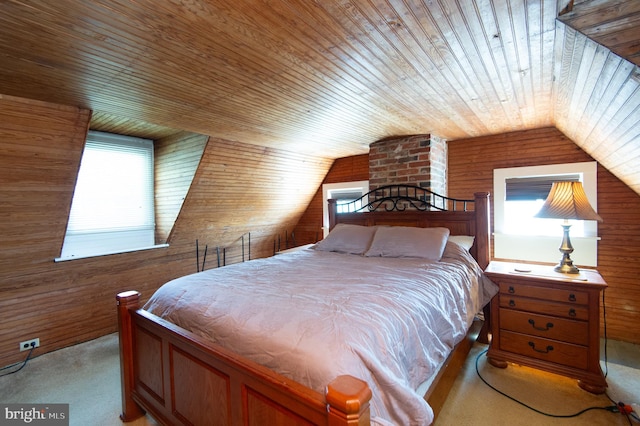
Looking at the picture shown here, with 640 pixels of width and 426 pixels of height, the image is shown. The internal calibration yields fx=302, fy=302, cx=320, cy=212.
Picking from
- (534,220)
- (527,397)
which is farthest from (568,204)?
(527,397)

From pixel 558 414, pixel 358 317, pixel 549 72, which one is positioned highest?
pixel 549 72

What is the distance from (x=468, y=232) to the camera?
306 centimetres

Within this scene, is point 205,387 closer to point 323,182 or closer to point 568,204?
point 568,204

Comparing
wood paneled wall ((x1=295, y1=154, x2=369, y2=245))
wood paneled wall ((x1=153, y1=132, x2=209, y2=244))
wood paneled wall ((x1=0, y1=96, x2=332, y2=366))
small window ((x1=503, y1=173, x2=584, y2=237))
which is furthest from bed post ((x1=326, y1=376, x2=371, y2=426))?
wood paneled wall ((x1=295, y1=154, x2=369, y2=245))

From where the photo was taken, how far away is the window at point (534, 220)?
10.1 ft

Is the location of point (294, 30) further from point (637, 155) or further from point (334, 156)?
point (334, 156)

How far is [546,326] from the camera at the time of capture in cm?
227

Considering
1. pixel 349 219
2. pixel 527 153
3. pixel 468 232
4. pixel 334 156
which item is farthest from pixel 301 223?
pixel 527 153

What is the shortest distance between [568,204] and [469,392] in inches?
62.4

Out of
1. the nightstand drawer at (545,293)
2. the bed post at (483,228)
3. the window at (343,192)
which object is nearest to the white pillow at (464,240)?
the bed post at (483,228)

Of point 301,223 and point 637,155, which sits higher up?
point 637,155

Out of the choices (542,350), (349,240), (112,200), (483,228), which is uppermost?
(112,200)

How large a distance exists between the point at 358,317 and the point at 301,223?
4.32 m

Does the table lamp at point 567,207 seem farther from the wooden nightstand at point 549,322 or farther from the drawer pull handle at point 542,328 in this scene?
the drawer pull handle at point 542,328
